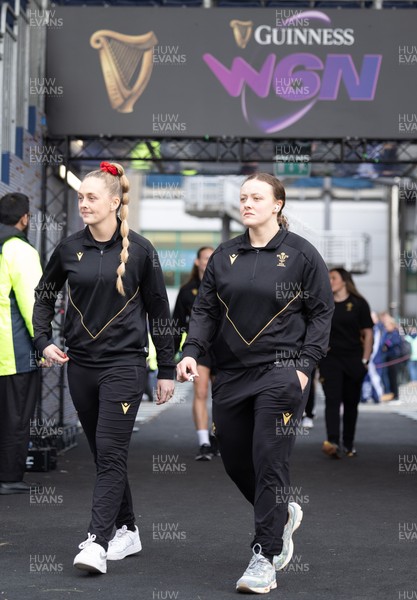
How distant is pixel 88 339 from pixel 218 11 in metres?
6.94

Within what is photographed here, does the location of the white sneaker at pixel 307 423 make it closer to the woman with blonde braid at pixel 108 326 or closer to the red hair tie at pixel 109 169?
the woman with blonde braid at pixel 108 326

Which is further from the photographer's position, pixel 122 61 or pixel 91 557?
pixel 122 61

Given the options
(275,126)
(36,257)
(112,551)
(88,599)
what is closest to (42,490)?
(36,257)

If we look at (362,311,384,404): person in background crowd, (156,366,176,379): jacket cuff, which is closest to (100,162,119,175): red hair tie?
(156,366,176,379): jacket cuff

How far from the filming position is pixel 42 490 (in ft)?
26.6

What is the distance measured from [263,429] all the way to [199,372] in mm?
5219

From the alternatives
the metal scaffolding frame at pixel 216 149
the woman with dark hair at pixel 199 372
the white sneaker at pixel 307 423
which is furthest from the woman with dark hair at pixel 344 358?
the white sneaker at pixel 307 423

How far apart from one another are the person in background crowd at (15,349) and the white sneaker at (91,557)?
9.88ft

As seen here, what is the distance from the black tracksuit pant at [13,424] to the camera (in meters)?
7.93

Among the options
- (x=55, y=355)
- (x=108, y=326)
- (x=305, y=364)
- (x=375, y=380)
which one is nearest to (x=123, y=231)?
(x=108, y=326)

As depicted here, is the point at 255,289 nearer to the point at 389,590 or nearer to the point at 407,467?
the point at 389,590

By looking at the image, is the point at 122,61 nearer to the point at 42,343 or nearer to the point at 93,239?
the point at 93,239

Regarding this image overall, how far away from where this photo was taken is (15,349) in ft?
26.0

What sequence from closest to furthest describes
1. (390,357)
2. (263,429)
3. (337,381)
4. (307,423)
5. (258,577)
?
(258,577)
(263,429)
(337,381)
(307,423)
(390,357)
